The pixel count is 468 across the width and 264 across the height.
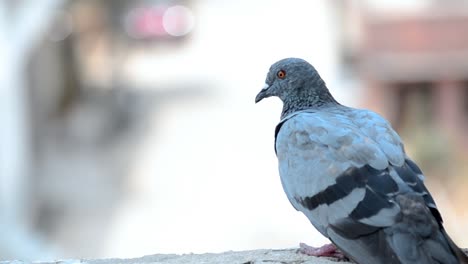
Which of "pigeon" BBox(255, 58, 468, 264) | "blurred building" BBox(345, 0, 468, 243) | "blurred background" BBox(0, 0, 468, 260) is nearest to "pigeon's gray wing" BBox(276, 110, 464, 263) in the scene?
"pigeon" BBox(255, 58, 468, 264)

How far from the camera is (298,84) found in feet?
15.6

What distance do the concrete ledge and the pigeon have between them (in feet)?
0.28

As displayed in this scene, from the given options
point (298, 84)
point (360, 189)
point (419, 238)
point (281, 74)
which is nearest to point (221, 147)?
point (281, 74)

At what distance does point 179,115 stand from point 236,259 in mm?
16423

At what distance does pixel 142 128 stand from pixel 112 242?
774 cm

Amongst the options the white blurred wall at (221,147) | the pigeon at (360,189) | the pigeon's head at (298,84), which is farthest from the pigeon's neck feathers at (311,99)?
the white blurred wall at (221,147)

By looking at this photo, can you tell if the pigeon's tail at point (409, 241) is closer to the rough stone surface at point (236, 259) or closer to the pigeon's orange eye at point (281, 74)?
the rough stone surface at point (236, 259)

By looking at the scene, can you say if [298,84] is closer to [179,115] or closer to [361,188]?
[361,188]

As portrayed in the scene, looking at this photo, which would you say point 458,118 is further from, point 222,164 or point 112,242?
point 112,242

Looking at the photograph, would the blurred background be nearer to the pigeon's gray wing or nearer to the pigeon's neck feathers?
the pigeon's neck feathers

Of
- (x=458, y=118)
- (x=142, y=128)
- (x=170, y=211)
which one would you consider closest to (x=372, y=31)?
(x=458, y=118)

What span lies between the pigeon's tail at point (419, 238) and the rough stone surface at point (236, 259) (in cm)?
57

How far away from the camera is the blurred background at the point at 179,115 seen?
12141 millimetres

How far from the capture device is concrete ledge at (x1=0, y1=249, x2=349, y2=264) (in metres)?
3.95
